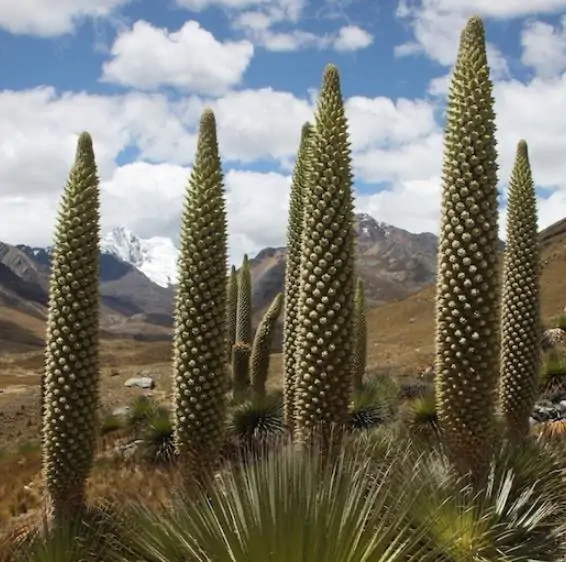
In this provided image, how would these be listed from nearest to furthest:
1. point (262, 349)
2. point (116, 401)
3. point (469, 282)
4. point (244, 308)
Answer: point (469, 282)
point (262, 349)
point (244, 308)
point (116, 401)

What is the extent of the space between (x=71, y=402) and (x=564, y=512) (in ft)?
16.0

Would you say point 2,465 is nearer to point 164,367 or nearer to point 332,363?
point 332,363

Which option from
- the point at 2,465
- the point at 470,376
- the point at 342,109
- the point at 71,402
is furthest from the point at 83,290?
the point at 2,465

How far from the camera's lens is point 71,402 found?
25.4 ft

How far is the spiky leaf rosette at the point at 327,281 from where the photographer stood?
277 inches

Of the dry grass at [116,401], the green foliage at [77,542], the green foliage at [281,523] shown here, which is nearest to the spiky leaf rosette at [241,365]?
the dry grass at [116,401]

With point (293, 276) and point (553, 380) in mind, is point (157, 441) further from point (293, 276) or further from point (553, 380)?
point (553, 380)

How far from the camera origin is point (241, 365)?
19.4m

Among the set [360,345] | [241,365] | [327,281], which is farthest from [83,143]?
[360,345]

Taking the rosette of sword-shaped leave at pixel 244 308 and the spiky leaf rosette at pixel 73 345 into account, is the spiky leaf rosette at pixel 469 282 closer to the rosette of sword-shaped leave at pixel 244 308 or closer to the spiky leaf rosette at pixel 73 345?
the spiky leaf rosette at pixel 73 345

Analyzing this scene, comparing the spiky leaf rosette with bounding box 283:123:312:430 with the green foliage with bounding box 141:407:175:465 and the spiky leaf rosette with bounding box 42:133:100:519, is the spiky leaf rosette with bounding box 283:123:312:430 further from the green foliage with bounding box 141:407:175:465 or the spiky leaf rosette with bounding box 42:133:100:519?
the green foliage with bounding box 141:407:175:465

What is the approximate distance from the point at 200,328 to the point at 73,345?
4.56 ft

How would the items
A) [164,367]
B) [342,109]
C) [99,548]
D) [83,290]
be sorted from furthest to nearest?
[164,367]
[83,290]
[342,109]
[99,548]

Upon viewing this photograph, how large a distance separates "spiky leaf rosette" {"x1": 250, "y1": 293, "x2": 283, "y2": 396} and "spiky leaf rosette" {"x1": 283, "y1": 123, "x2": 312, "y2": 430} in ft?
22.5
